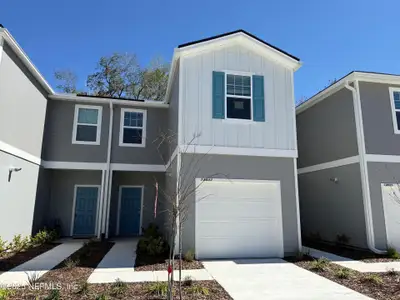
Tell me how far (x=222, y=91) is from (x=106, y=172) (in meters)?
5.82

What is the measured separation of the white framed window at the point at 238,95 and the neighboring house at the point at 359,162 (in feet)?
12.1

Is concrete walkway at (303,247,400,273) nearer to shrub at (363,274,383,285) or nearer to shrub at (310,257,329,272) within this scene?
shrub at (310,257,329,272)

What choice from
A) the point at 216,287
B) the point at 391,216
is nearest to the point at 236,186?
the point at 216,287

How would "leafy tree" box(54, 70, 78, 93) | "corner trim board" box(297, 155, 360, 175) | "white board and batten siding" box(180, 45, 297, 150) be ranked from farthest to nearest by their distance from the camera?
"leafy tree" box(54, 70, 78, 93)
"corner trim board" box(297, 155, 360, 175)
"white board and batten siding" box(180, 45, 297, 150)

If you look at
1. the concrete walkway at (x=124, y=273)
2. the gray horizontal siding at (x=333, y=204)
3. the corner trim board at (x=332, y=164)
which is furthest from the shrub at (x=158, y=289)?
the corner trim board at (x=332, y=164)

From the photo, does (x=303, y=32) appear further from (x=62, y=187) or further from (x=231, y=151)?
(x=62, y=187)

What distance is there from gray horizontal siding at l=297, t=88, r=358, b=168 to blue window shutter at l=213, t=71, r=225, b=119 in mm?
4666

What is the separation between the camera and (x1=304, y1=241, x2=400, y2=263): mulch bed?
838cm

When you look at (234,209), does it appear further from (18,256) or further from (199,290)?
(18,256)

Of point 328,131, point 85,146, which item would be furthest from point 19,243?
point 328,131

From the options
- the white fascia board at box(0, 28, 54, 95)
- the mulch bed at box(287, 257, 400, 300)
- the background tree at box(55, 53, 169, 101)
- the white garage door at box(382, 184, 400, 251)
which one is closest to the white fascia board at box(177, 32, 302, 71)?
the white fascia board at box(0, 28, 54, 95)

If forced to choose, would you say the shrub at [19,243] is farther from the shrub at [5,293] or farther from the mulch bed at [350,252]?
the mulch bed at [350,252]

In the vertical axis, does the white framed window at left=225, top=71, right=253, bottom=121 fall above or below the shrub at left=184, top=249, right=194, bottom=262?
above

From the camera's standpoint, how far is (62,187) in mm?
12492
